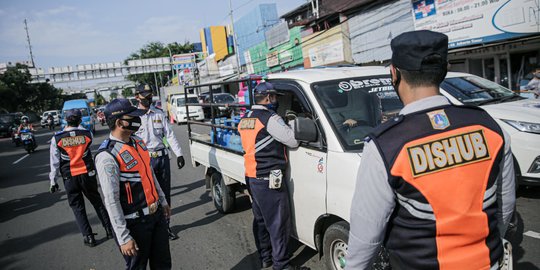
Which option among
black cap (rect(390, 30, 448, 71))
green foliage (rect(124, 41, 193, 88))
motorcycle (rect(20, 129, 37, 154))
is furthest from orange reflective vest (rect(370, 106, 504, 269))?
green foliage (rect(124, 41, 193, 88))

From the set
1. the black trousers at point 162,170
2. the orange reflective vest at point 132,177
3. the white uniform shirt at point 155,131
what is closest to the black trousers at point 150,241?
the orange reflective vest at point 132,177

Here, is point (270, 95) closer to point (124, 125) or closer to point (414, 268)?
point (124, 125)

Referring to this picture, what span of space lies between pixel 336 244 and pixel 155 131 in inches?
132

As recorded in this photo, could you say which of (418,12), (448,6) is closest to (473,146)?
(448,6)

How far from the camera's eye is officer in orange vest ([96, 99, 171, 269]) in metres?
2.83

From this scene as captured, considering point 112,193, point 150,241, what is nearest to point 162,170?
point 150,241

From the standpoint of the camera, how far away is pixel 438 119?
1438mm


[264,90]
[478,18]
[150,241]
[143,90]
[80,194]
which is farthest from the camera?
[478,18]

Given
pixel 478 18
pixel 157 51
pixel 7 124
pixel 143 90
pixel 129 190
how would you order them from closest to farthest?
pixel 129 190
pixel 143 90
pixel 478 18
pixel 7 124
pixel 157 51

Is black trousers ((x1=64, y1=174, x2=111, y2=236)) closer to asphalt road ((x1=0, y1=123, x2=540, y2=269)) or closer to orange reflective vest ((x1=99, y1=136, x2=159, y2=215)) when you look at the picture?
asphalt road ((x1=0, y1=123, x2=540, y2=269))

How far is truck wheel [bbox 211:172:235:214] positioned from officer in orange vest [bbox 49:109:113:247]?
1696 mm

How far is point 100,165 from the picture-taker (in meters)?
2.84

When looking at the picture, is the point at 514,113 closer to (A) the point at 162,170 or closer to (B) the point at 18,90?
(A) the point at 162,170

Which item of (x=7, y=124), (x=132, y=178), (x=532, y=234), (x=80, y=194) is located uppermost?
(x=7, y=124)
